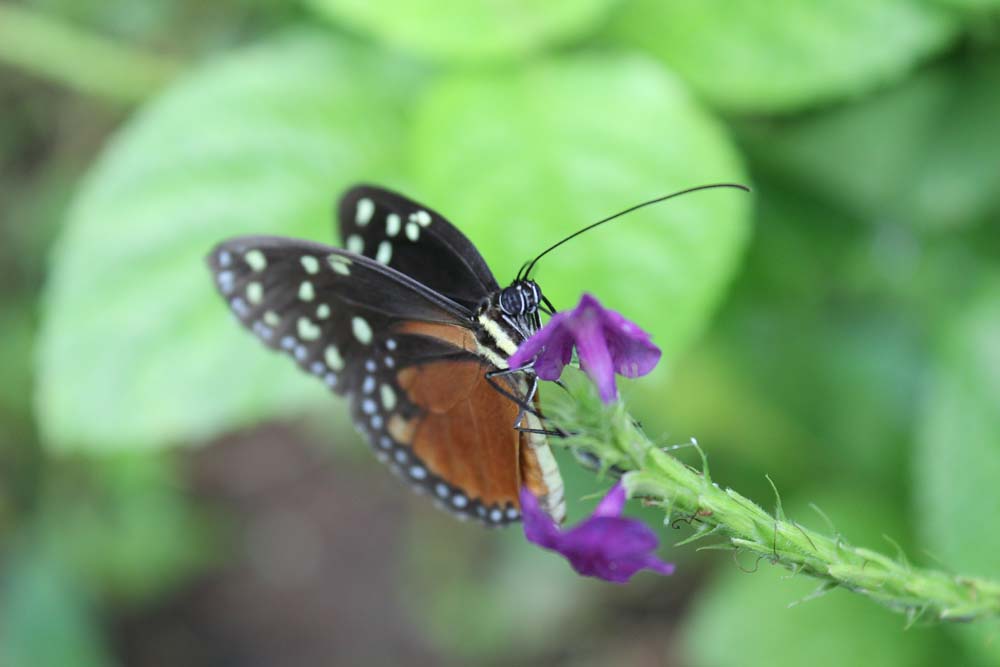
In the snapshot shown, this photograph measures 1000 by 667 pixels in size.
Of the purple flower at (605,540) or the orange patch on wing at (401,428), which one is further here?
the orange patch on wing at (401,428)

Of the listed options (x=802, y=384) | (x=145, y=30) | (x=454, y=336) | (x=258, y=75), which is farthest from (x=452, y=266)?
(x=145, y=30)

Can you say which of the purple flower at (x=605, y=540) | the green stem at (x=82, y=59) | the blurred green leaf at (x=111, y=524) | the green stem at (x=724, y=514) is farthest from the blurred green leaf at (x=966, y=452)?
the blurred green leaf at (x=111, y=524)

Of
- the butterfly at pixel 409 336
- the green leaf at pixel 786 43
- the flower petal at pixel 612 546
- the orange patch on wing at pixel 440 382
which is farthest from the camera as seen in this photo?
the green leaf at pixel 786 43

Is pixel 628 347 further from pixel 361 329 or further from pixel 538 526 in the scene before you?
pixel 361 329

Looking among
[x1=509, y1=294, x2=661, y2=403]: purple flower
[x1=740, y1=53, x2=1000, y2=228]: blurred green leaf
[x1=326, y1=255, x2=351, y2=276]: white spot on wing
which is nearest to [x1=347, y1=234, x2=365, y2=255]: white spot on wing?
[x1=326, y1=255, x2=351, y2=276]: white spot on wing

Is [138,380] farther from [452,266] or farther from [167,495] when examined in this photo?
[167,495]

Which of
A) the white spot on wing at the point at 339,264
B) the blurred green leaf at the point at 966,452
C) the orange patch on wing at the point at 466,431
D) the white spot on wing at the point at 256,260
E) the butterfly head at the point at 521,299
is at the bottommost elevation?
the blurred green leaf at the point at 966,452

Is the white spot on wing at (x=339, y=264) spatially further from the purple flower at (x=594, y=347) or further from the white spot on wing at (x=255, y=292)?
the purple flower at (x=594, y=347)
